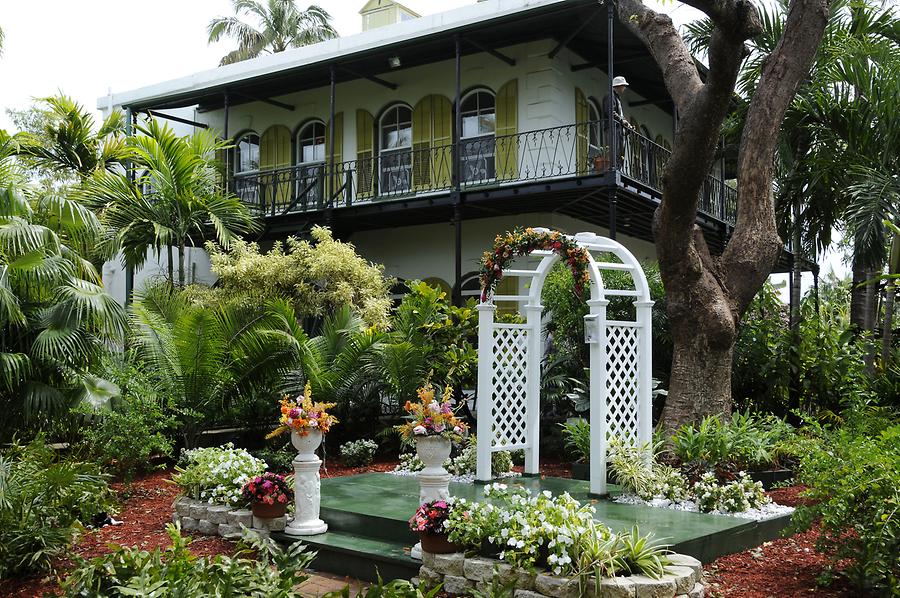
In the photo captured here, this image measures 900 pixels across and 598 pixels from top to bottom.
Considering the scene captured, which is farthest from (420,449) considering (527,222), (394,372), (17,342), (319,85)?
(319,85)

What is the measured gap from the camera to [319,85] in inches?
658

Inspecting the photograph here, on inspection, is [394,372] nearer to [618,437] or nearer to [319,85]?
[618,437]

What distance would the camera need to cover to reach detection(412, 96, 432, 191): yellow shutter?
1525cm

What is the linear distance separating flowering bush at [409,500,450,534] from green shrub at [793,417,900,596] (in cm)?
219

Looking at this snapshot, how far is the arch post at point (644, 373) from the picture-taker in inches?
304

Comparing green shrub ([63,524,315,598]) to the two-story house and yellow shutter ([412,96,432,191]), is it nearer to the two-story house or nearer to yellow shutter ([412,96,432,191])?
the two-story house

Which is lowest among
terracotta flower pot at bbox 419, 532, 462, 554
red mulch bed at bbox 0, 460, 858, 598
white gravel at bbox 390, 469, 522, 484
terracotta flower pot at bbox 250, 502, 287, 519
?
red mulch bed at bbox 0, 460, 858, 598

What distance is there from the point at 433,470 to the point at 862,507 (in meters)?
2.75

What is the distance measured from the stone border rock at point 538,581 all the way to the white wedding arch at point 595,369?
248cm

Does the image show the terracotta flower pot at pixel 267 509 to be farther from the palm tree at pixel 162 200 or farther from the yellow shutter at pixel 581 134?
the yellow shutter at pixel 581 134

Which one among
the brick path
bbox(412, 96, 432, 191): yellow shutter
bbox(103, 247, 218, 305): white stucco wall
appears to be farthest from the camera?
bbox(103, 247, 218, 305): white stucco wall

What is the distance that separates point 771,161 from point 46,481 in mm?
7409

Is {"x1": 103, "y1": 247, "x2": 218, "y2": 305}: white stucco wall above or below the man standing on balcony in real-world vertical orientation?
below

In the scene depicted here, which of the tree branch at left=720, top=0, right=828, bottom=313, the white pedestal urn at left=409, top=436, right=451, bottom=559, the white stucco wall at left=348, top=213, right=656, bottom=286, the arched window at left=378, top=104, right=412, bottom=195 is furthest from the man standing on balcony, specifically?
the white pedestal urn at left=409, top=436, right=451, bottom=559
